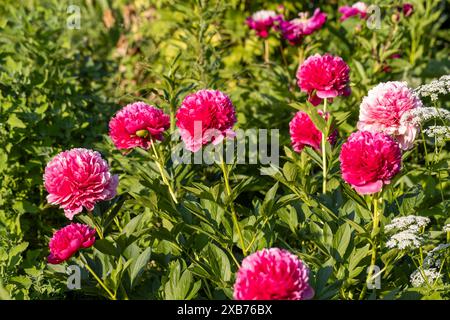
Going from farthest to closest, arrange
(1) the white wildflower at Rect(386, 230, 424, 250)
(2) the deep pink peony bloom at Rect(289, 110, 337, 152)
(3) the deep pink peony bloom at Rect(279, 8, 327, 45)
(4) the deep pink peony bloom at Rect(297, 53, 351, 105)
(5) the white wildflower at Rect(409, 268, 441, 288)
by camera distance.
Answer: (3) the deep pink peony bloom at Rect(279, 8, 327, 45) < (2) the deep pink peony bloom at Rect(289, 110, 337, 152) < (4) the deep pink peony bloom at Rect(297, 53, 351, 105) < (5) the white wildflower at Rect(409, 268, 441, 288) < (1) the white wildflower at Rect(386, 230, 424, 250)

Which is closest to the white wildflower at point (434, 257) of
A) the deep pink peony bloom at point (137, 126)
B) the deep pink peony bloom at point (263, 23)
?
the deep pink peony bloom at point (137, 126)

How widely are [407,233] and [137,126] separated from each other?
88cm

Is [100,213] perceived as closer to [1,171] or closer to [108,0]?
[1,171]

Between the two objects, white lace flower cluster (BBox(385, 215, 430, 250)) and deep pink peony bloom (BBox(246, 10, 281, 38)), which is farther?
deep pink peony bloom (BBox(246, 10, 281, 38))

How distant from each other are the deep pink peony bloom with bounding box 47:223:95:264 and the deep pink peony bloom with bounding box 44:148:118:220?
0.06m

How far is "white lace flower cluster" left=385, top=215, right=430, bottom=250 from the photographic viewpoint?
1.80 meters

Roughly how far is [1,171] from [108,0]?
4.05m

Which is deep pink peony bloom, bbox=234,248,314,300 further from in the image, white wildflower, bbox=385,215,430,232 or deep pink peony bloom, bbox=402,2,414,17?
deep pink peony bloom, bbox=402,2,414,17

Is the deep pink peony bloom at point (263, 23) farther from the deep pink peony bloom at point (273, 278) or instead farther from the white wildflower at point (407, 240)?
the deep pink peony bloom at point (273, 278)

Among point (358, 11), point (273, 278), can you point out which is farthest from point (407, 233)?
point (358, 11)

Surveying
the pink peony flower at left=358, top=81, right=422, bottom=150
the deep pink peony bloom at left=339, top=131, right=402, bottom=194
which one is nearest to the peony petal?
the deep pink peony bloom at left=339, top=131, right=402, bottom=194

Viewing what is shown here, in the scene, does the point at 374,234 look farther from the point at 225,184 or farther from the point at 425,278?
the point at 225,184
